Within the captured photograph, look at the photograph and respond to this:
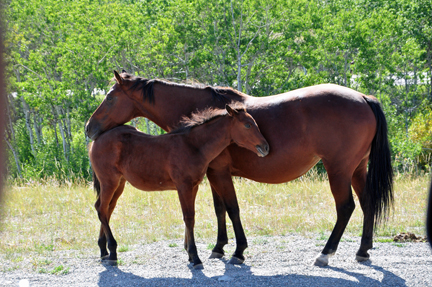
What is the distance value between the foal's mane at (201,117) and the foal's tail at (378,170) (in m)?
1.79

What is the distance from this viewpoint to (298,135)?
559cm

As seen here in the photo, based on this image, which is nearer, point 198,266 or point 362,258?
point 198,266

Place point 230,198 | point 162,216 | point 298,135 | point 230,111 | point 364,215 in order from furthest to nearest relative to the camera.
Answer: point 162,216
point 364,215
point 230,198
point 298,135
point 230,111

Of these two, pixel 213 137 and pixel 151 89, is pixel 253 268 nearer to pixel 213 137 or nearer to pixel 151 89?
pixel 213 137

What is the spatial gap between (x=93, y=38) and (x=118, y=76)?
14126 millimetres

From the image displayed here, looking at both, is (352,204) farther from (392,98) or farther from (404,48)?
(392,98)

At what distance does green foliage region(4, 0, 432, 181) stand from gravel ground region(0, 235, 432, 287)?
12.3 meters

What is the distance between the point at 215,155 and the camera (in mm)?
5586

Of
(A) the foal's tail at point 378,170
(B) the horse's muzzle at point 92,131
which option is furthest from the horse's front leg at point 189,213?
(A) the foal's tail at point 378,170

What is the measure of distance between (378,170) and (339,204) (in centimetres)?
71

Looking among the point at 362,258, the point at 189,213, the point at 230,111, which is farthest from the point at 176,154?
the point at 362,258

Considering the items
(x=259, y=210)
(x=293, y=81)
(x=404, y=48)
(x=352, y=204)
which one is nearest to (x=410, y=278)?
(x=352, y=204)

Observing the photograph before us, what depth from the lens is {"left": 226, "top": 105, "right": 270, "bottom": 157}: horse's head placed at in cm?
535

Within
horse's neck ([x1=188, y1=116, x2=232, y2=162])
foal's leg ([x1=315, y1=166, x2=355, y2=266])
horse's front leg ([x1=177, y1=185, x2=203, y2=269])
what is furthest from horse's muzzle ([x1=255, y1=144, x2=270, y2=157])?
horse's front leg ([x1=177, y1=185, x2=203, y2=269])
